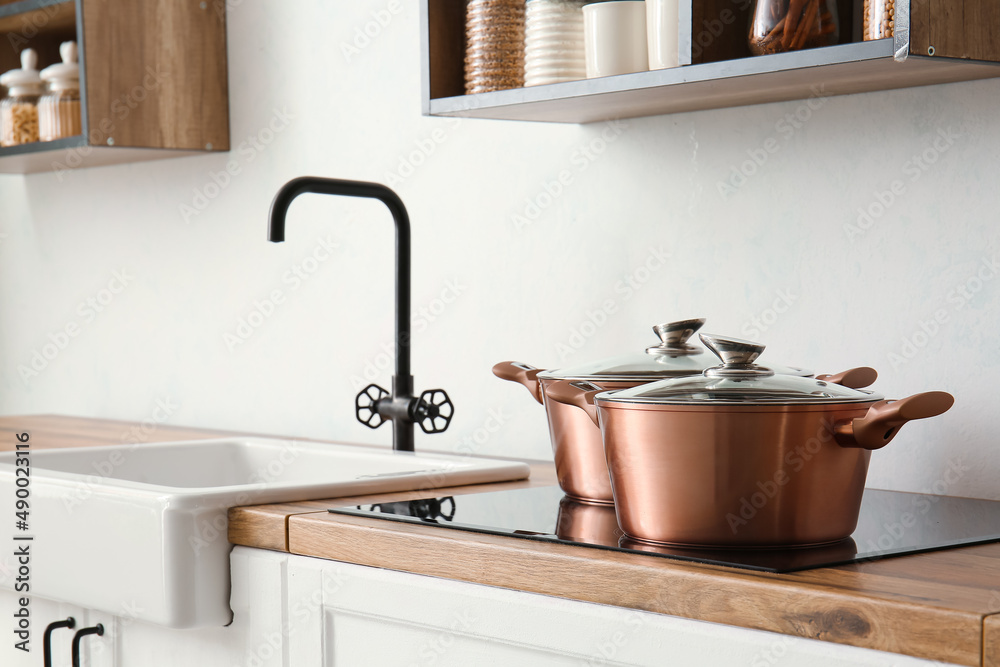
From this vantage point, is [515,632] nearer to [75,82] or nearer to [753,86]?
[753,86]

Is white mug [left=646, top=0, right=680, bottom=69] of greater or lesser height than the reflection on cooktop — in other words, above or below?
above

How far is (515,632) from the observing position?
3.17ft

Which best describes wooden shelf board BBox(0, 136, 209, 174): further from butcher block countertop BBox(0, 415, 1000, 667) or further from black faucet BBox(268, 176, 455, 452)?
butcher block countertop BBox(0, 415, 1000, 667)

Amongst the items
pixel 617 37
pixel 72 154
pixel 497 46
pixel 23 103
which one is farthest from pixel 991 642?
pixel 23 103

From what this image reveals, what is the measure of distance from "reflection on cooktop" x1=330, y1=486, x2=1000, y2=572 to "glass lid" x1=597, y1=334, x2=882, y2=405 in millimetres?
122

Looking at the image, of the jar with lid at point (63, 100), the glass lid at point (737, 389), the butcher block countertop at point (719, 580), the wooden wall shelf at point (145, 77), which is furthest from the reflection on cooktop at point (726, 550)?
the jar with lid at point (63, 100)

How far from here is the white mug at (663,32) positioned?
4.24 feet

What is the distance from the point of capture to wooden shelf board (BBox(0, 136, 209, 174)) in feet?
7.26

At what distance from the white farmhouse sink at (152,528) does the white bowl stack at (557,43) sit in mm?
496

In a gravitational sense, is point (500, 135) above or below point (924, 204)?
above

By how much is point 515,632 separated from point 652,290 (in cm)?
75

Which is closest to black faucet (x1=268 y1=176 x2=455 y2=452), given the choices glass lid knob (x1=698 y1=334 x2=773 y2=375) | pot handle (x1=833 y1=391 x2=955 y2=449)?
glass lid knob (x1=698 y1=334 x2=773 y2=375)

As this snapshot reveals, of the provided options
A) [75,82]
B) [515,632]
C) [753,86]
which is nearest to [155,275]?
[75,82]

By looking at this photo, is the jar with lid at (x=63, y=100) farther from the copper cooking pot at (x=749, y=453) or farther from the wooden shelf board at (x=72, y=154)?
the copper cooking pot at (x=749, y=453)
